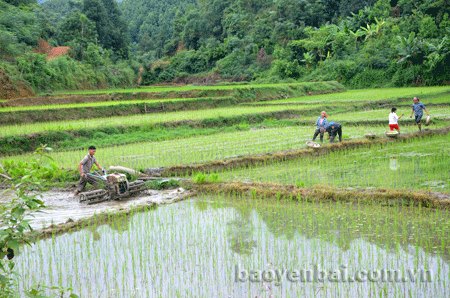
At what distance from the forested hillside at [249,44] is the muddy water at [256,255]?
61.9 ft

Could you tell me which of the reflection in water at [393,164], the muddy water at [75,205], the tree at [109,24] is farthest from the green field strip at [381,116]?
the tree at [109,24]

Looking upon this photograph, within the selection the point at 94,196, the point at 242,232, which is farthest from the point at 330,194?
the point at 94,196

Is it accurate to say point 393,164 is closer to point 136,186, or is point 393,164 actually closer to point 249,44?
point 136,186

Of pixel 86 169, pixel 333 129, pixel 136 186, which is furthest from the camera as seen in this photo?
pixel 333 129

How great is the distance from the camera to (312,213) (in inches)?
197

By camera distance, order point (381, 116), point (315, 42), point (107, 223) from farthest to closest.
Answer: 1. point (315, 42)
2. point (381, 116)
3. point (107, 223)

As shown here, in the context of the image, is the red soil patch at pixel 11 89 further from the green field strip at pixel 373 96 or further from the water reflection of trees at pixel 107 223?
the water reflection of trees at pixel 107 223

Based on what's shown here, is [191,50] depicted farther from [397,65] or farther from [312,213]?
[312,213]

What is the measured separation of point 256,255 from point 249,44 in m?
38.1

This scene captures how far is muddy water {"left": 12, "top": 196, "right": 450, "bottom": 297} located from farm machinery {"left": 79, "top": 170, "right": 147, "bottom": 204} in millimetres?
992

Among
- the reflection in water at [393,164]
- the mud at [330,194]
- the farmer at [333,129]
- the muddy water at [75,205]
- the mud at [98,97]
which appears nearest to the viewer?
the mud at [330,194]

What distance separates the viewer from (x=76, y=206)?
6000mm

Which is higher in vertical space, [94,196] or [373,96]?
[373,96]

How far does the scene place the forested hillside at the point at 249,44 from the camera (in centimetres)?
2541
